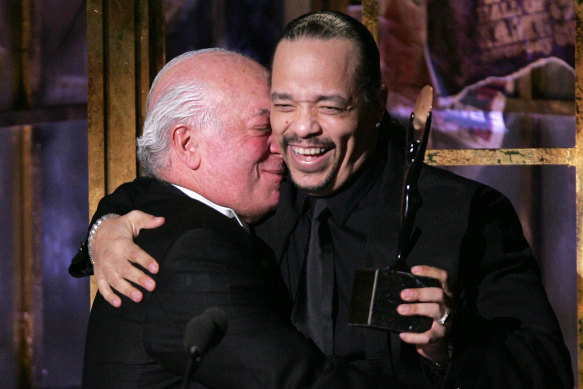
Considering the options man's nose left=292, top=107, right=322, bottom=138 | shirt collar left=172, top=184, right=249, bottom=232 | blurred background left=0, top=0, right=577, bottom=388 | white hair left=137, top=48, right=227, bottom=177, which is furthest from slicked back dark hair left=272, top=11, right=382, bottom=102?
blurred background left=0, top=0, right=577, bottom=388

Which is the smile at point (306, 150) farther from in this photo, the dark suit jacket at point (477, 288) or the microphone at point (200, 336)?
Answer: the microphone at point (200, 336)

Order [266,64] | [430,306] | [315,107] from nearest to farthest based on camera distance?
[430,306], [315,107], [266,64]

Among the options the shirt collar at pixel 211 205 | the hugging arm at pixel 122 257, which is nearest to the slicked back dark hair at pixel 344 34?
the shirt collar at pixel 211 205

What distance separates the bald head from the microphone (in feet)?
2.31

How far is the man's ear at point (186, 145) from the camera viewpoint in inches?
76.0

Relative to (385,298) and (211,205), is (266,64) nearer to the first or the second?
(211,205)

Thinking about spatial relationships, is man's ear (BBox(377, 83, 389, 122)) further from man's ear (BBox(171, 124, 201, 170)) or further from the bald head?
man's ear (BBox(171, 124, 201, 170))

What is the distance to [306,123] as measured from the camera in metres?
1.82

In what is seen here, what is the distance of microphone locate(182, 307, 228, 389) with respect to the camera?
1271 millimetres

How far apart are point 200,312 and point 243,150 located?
1.55 ft

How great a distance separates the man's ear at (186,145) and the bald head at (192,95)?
0.05ft

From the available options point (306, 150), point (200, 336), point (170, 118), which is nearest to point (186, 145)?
point (170, 118)

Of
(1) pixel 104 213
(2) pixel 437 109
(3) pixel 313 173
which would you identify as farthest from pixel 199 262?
(2) pixel 437 109

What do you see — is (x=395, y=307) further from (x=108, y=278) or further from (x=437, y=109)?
(x=437, y=109)
